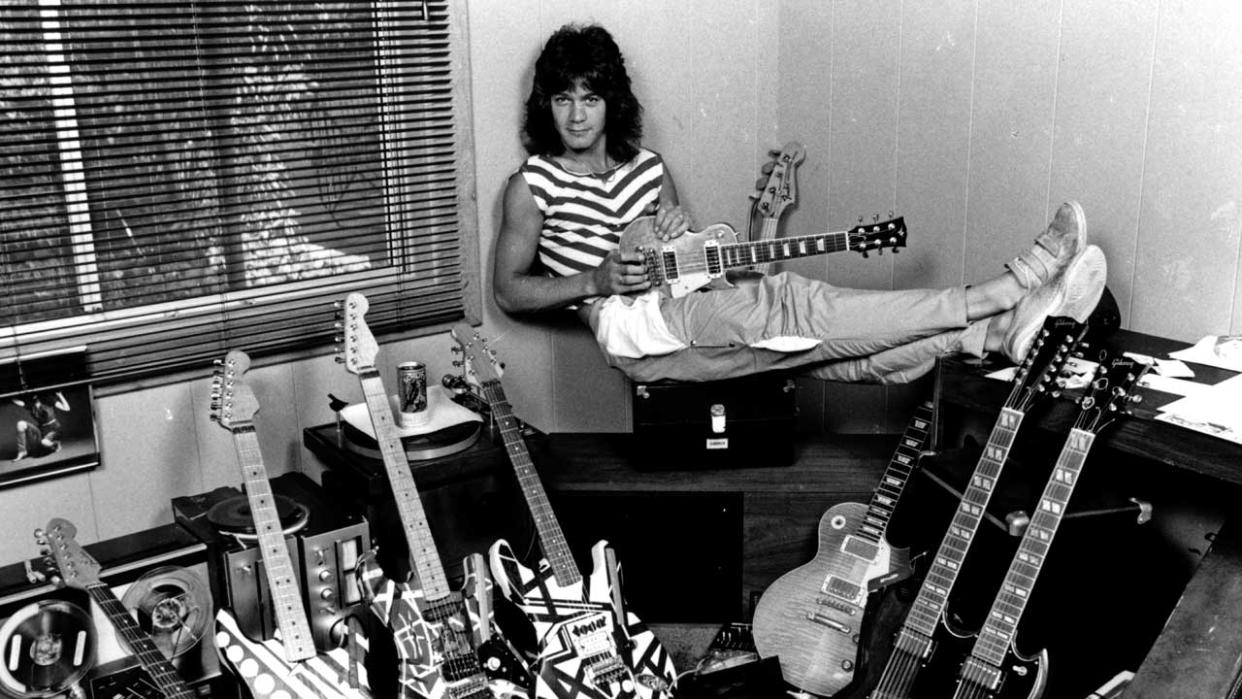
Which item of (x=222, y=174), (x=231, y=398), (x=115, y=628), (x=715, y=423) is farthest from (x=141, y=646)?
(x=715, y=423)

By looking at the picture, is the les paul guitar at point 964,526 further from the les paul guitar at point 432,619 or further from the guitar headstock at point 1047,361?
the les paul guitar at point 432,619

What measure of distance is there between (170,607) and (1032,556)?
1.52 metres

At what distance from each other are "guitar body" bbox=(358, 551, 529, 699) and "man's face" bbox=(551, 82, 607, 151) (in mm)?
1087

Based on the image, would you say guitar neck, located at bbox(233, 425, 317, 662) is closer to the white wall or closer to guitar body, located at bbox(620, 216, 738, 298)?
the white wall

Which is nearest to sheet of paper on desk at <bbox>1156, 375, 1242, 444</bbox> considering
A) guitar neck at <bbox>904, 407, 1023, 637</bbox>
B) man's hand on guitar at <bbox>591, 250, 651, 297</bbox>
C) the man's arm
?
guitar neck at <bbox>904, 407, 1023, 637</bbox>

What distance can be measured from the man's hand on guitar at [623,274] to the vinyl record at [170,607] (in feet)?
3.43

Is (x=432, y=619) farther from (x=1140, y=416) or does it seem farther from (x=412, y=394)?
(x=1140, y=416)

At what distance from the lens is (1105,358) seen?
1.90 m

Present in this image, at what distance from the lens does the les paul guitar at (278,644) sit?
1.97m

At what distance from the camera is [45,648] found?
195 centimetres

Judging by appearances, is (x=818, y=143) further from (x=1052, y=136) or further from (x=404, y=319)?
(x=404, y=319)

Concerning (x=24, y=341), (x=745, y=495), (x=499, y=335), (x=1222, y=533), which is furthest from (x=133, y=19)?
(x=1222, y=533)

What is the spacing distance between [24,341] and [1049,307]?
1.99 metres

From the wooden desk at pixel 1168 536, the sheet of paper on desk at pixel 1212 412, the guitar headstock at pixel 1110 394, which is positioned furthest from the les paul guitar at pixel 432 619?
the sheet of paper on desk at pixel 1212 412
